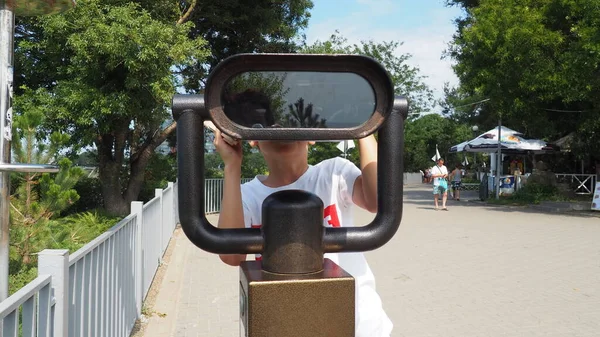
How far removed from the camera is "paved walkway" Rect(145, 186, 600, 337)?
534 centimetres

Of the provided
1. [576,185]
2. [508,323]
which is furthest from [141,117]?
[576,185]

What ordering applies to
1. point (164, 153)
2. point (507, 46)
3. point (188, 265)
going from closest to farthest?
point (188, 265) → point (507, 46) → point (164, 153)

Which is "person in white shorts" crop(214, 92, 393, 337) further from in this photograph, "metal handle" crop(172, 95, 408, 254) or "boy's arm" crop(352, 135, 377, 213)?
"metal handle" crop(172, 95, 408, 254)

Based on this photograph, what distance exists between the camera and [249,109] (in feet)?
3.31

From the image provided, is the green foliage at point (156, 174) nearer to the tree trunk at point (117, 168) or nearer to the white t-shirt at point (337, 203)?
the tree trunk at point (117, 168)

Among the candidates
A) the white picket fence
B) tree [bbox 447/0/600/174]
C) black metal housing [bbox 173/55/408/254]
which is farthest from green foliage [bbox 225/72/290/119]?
tree [bbox 447/0/600/174]

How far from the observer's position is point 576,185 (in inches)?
838

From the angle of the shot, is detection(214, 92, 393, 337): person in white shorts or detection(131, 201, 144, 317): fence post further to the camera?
detection(131, 201, 144, 317): fence post

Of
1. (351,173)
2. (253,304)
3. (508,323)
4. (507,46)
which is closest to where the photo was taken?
(253,304)

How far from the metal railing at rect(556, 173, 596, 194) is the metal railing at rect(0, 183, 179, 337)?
1867 centimetres

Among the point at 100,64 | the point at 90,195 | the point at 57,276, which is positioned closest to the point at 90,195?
the point at 90,195

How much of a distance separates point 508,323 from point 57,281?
4.44 meters

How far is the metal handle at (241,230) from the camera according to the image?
3.68 ft

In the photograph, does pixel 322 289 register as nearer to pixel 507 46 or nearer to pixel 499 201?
pixel 507 46
